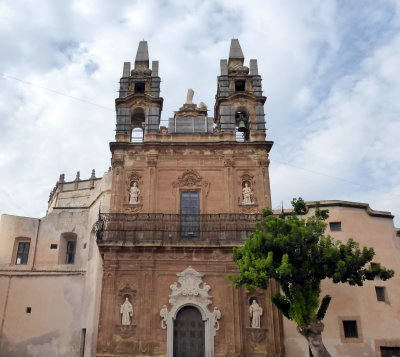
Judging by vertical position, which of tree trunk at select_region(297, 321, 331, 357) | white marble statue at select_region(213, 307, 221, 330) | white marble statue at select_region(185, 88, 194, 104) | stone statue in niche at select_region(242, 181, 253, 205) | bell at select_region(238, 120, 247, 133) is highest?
white marble statue at select_region(185, 88, 194, 104)

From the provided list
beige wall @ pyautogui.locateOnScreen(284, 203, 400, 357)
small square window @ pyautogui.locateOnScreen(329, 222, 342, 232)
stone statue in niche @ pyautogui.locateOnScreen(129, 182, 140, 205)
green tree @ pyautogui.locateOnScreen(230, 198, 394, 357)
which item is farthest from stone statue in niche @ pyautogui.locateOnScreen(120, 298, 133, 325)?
small square window @ pyautogui.locateOnScreen(329, 222, 342, 232)

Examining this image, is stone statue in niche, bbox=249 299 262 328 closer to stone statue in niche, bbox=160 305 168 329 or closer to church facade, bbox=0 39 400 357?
church facade, bbox=0 39 400 357

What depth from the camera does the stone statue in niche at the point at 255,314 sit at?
17.1 m

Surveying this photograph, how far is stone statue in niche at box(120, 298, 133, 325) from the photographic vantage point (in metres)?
17.1

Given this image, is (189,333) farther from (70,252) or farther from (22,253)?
(22,253)

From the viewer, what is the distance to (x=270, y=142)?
2022cm

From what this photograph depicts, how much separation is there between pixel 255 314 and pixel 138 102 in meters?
11.5

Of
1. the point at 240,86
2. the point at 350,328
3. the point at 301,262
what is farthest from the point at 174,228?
the point at 240,86

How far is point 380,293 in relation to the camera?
1878 centimetres

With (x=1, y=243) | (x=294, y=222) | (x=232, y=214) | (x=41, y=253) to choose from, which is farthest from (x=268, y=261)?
(x=1, y=243)

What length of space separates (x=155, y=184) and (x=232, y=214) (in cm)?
374

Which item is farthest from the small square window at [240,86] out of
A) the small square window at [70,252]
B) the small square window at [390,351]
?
the small square window at [390,351]

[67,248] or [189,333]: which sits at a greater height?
[67,248]

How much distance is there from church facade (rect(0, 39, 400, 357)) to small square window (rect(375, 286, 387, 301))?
42 millimetres
